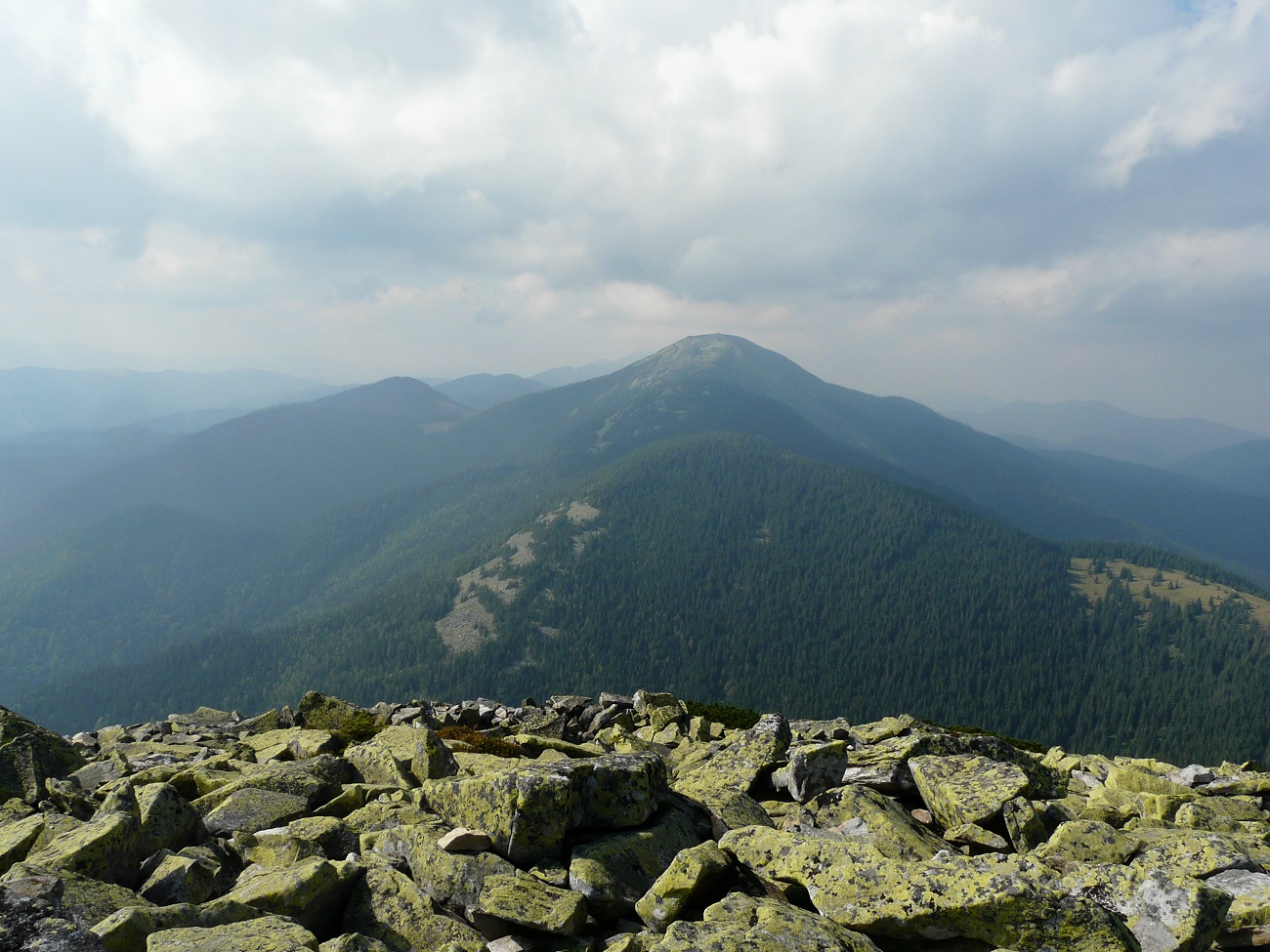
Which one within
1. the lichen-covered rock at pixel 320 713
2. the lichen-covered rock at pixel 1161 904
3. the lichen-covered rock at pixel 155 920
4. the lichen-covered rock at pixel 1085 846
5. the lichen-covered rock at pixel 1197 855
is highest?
the lichen-covered rock at pixel 1161 904

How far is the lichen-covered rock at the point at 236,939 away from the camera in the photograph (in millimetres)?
8070

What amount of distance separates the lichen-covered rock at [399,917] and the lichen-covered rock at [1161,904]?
30.7 ft

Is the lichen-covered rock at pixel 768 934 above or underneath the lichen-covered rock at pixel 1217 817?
above

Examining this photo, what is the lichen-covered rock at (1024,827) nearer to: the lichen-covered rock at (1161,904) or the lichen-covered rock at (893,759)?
the lichen-covered rock at (893,759)

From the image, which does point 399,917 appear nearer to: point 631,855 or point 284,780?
point 631,855

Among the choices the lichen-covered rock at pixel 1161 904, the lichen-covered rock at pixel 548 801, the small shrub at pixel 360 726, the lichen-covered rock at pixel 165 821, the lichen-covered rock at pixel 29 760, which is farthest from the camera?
the small shrub at pixel 360 726

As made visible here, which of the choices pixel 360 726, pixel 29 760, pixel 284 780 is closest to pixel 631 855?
pixel 284 780

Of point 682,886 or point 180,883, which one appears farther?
point 180,883

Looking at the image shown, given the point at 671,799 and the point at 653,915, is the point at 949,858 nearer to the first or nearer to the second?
the point at 653,915

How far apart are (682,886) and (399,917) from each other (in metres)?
4.58

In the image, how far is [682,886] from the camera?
9.80 meters

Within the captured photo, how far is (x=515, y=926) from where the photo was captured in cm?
990

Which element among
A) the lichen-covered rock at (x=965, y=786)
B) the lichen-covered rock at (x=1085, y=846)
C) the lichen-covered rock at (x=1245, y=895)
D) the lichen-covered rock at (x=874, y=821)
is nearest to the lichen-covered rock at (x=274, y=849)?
the lichen-covered rock at (x=874, y=821)

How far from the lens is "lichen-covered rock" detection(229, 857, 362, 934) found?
9.70m
